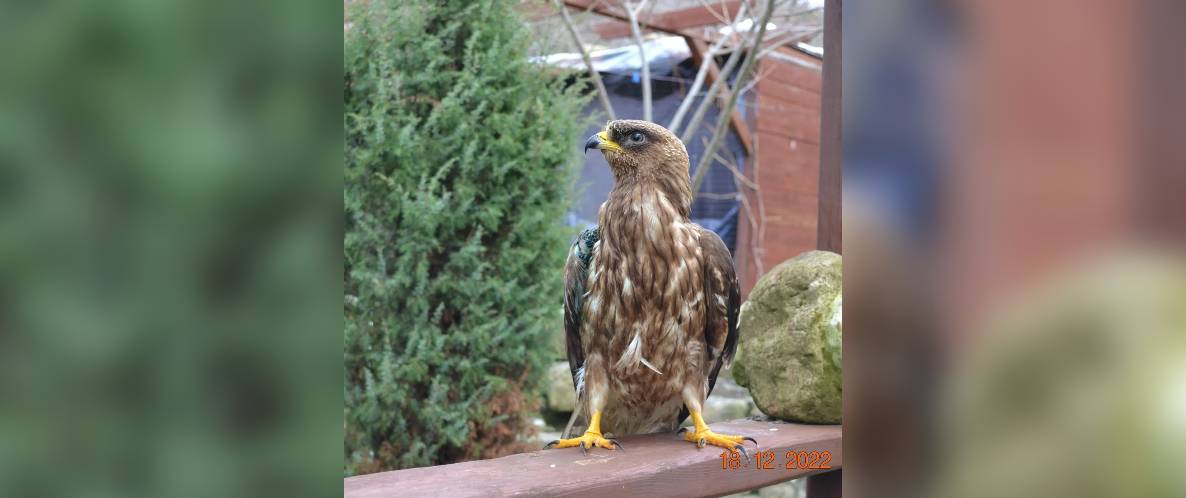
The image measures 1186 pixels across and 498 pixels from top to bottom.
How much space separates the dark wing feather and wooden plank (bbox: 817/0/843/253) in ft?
2.67

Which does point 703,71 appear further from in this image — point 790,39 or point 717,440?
point 717,440

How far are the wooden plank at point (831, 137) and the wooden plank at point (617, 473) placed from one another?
0.84m

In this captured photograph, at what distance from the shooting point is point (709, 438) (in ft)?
9.07

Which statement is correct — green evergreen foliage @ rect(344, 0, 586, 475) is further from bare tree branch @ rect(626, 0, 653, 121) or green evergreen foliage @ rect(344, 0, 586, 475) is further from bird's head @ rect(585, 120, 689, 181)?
bare tree branch @ rect(626, 0, 653, 121)

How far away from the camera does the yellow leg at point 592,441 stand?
2.69 m

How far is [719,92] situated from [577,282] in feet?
14.1

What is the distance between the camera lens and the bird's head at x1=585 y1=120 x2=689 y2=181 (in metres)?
2.74

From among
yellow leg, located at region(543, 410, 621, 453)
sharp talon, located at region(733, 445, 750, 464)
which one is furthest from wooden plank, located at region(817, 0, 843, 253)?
yellow leg, located at region(543, 410, 621, 453)

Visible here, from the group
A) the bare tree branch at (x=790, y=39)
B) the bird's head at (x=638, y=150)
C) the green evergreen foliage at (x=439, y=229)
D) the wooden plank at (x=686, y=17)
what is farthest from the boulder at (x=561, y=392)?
the bird's head at (x=638, y=150)
